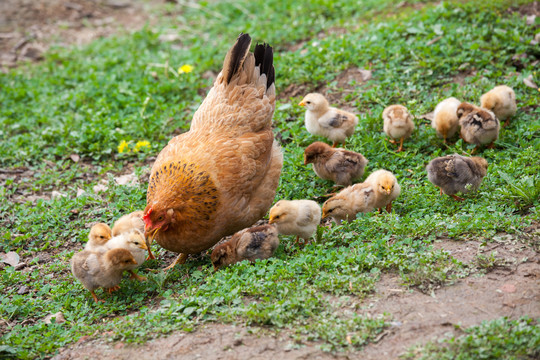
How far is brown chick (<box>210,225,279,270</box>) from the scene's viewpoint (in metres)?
5.26

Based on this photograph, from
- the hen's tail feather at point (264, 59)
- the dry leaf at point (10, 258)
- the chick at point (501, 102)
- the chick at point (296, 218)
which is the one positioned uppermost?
the hen's tail feather at point (264, 59)

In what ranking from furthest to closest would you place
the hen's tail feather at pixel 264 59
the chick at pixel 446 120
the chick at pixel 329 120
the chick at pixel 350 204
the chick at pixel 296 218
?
the chick at pixel 329 120
the chick at pixel 446 120
the hen's tail feather at pixel 264 59
the chick at pixel 350 204
the chick at pixel 296 218

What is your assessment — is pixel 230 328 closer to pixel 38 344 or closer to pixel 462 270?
pixel 38 344

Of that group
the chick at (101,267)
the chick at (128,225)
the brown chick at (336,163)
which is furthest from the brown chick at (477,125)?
the chick at (101,267)

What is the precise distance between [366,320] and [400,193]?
2.30 m

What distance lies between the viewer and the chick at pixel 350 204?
5801 millimetres

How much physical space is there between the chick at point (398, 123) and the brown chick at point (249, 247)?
236 cm

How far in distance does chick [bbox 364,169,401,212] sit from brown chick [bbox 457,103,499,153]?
137cm

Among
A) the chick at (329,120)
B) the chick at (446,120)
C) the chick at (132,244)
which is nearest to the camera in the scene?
the chick at (132,244)

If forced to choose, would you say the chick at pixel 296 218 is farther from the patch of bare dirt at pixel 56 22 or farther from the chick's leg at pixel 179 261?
the patch of bare dirt at pixel 56 22

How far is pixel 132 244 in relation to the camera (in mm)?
5211

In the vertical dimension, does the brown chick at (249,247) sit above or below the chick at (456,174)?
below

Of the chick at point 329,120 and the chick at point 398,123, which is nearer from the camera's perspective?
the chick at point 398,123

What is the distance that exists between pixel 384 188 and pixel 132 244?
2.59 m
